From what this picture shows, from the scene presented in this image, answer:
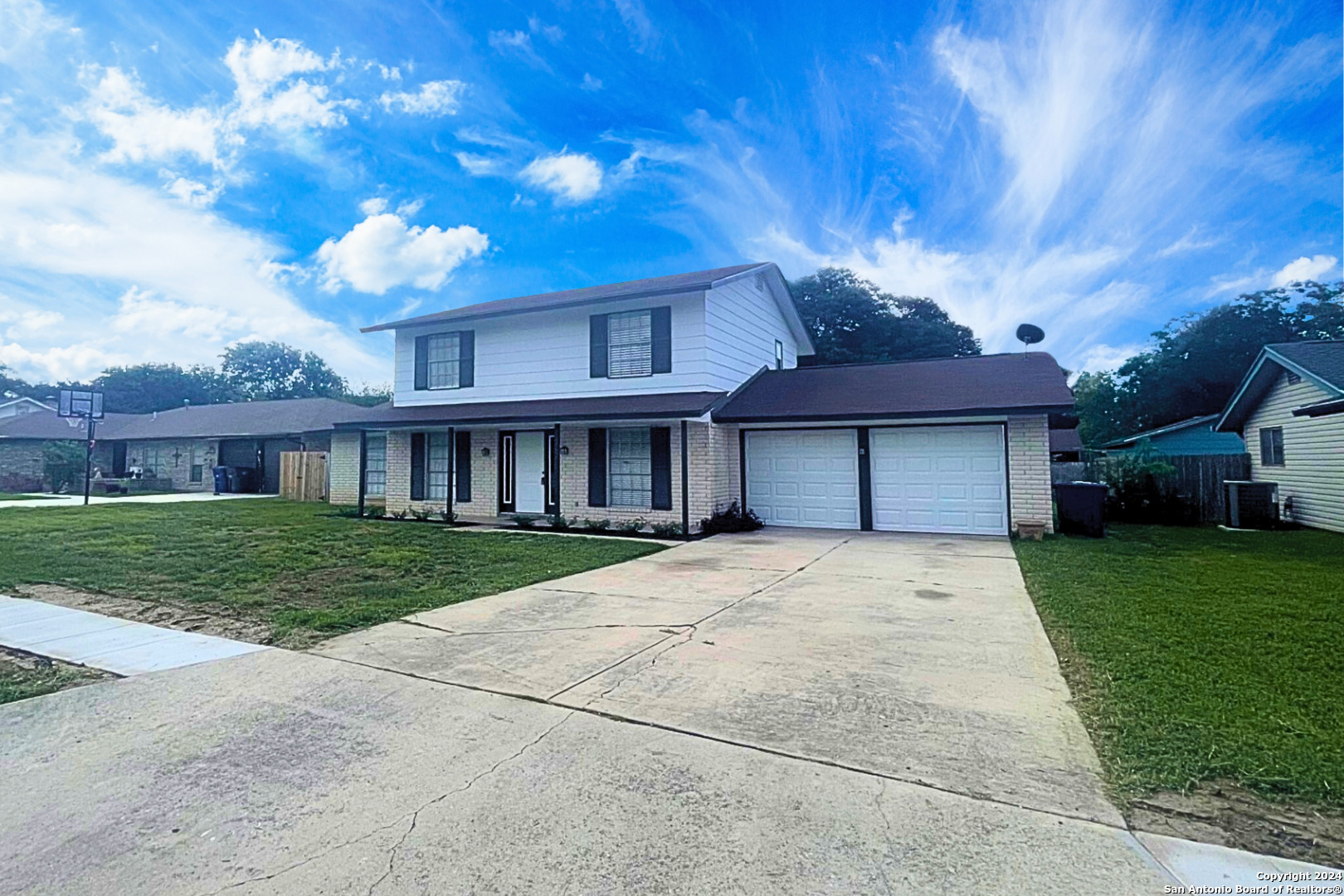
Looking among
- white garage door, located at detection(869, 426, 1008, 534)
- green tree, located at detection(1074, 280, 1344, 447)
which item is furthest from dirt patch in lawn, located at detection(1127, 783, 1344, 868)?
green tree, located at detection(1074, 280, 1344, 447)

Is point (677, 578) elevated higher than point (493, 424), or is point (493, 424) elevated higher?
point (493, 424)

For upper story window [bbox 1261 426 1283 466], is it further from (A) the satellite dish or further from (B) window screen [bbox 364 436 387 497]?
(B) window screen [bbox 364 436 387 497]

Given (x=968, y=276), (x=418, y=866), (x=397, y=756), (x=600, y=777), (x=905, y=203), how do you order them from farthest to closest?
(x=968, y=276), (x=905, y=203), (x=397, y=756), (x=600, y=777), (x=418, y=866)

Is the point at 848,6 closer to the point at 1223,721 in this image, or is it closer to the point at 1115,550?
the point at 1115,550

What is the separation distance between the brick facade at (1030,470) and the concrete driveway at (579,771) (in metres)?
6.58

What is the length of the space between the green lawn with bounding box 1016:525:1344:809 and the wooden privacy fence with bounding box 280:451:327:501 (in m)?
19.9

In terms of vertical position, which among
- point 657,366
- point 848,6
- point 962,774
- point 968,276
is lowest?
point 962,774

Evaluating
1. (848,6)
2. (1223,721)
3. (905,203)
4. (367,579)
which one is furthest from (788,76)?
(1223,721)

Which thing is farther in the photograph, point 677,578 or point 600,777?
point 677,578

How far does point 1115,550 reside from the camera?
30.9ft

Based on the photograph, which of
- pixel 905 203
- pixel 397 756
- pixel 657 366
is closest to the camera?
pixel 397 756

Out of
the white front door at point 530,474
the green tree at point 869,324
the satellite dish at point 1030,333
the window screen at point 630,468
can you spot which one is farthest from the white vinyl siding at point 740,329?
the green tree at point 869,324

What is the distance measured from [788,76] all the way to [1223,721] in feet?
46.0

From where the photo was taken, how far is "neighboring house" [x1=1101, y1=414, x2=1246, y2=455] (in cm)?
2634
